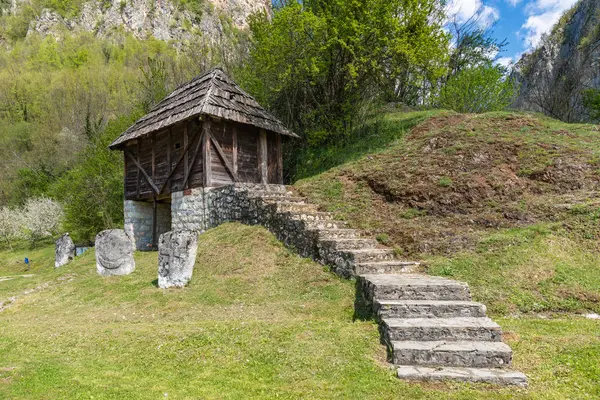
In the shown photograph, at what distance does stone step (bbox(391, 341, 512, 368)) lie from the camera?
4.13m

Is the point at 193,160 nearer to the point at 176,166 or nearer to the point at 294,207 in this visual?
the point at 176,166

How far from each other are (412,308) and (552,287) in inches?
123

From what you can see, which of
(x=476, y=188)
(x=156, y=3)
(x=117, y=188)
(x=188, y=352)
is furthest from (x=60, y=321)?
(x=156, y=3)

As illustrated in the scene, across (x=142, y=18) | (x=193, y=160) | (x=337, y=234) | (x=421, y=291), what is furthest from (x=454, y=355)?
(x=142, y=18)

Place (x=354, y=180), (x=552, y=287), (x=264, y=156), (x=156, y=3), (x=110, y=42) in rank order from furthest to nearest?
(x=156, y=3) < (x=110, y=42) < (x=264, y=156) < (x=354, y=180) < (x=552, y=287)

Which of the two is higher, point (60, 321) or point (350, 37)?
point (350, 37)

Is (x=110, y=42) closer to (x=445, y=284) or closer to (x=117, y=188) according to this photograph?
(x=117, y=188)

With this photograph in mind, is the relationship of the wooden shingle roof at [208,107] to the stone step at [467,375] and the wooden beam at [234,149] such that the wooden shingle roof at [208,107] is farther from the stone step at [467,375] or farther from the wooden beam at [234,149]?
the stone step at [467,375]

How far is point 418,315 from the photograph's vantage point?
200 inches

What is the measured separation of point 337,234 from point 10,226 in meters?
35.1

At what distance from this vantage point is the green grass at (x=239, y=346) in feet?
12.5

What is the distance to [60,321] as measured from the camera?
7.13 m

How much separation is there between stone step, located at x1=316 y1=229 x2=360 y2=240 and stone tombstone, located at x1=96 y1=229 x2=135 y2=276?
19.3ft

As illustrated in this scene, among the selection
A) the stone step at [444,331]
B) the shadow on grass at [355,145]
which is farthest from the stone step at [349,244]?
the shadow on grass at [355,145]
